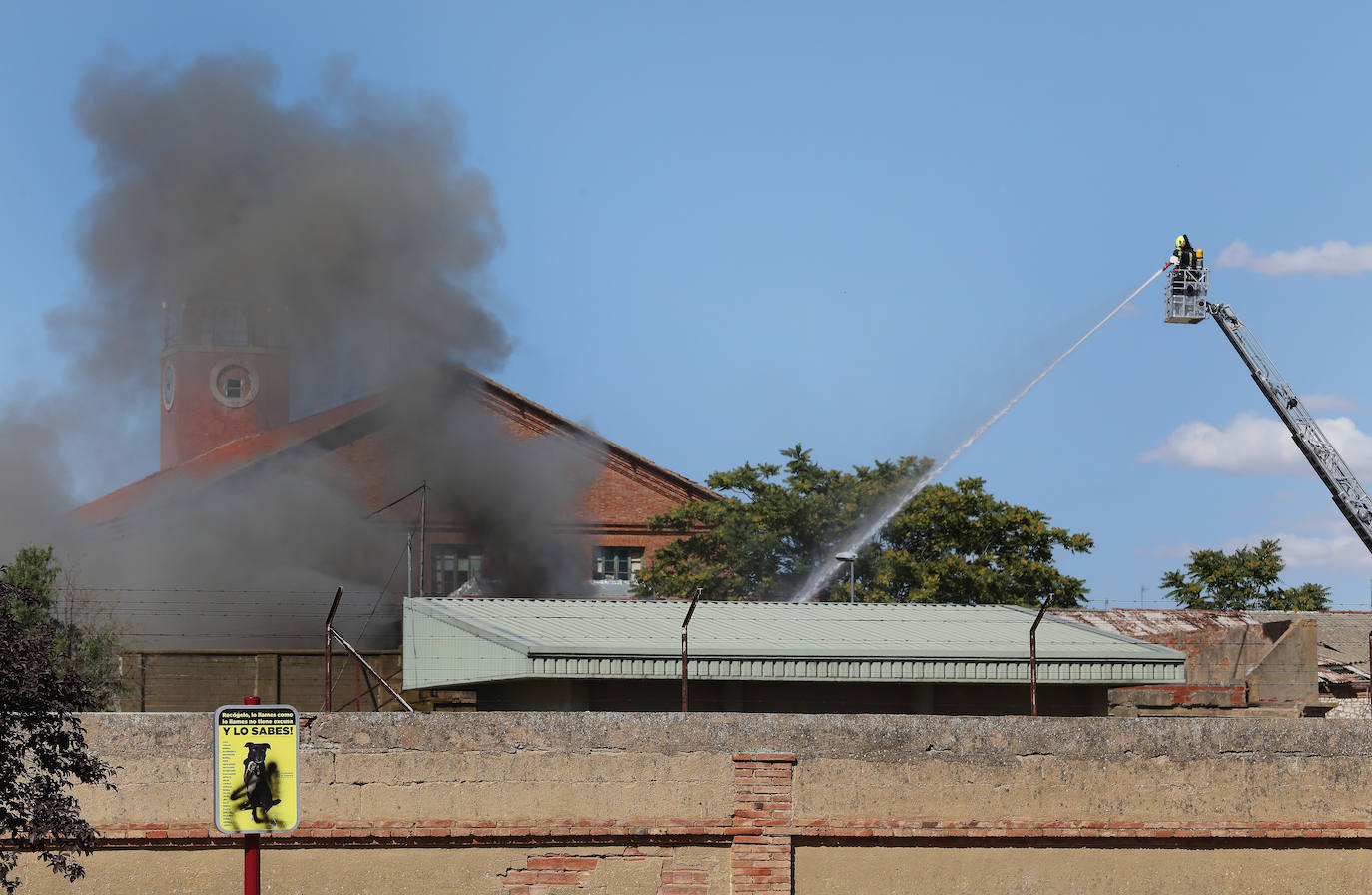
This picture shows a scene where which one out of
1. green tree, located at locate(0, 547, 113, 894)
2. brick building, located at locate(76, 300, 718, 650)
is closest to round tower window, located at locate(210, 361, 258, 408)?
brick building, located at locate(76, 300, 718, 650)

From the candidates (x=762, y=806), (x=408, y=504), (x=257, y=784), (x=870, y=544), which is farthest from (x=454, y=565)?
(x=257, y=784)

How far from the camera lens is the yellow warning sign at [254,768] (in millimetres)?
9070

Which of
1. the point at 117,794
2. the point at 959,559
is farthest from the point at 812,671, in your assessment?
the point at 959,559

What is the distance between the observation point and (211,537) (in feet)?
144

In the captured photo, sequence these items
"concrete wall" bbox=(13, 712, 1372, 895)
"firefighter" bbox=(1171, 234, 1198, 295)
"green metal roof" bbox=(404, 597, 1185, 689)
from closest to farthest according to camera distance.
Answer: "concrete wall" bbox=(13, 712, 1372, 895) < "green metal roof" bbox=(404, 597, 1185, 689) < "firefighter" bbox=(1171, 234, 1198, 295)

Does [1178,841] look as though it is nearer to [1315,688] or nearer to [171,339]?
[1315,688]

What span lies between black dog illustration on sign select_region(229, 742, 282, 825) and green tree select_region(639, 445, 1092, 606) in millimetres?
31882

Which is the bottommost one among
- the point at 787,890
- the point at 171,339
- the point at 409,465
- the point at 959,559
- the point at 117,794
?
the point at 787,890

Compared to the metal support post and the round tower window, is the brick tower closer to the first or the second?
the round tower window

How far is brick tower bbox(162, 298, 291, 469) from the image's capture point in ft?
211

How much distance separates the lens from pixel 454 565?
160ft

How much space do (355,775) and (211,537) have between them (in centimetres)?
3143

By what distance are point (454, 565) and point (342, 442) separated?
4974mm

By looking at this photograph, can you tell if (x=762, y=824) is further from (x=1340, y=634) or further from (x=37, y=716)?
(x=1340, y=634)
